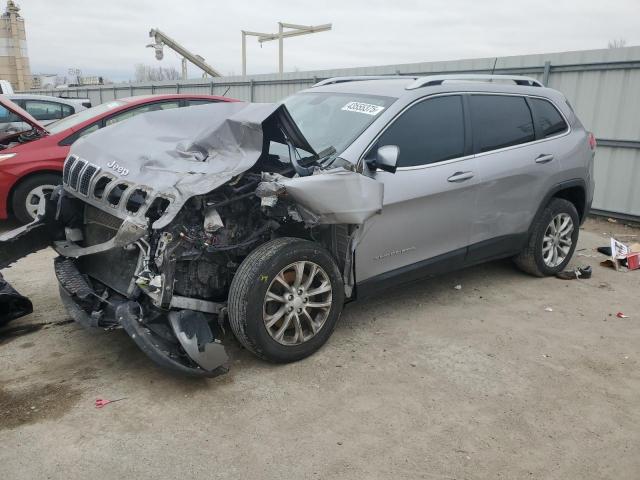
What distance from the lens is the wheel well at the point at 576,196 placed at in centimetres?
542

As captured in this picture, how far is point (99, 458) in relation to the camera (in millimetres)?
2678

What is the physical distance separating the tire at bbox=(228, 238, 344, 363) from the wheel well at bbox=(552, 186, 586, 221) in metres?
2.94

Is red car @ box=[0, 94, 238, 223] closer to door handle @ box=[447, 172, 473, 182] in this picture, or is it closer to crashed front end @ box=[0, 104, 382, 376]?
crashed front end @ box=[0, 104, 382, 376]

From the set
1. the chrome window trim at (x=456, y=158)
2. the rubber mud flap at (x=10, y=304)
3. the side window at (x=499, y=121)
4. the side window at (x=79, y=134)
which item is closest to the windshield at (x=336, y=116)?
the chrome window trim at (x=456, y=158)

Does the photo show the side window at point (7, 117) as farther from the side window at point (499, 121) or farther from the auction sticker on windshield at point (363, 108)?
Result: the side window at point (499, 121)

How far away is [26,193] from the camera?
21.0 ft

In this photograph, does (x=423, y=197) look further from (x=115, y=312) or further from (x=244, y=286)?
(x=115, y=312)

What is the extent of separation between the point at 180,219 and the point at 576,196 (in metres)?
4.15

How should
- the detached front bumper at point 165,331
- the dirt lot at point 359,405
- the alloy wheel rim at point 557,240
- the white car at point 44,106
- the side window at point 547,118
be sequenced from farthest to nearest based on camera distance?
the white car at point 44,106
the alloy wheel rim at point 557,240
the side window at point 547,118
the detached front bumper at point 165,331
the dirt lot at point 359,405

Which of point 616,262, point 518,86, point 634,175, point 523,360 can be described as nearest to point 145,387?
point 523,360

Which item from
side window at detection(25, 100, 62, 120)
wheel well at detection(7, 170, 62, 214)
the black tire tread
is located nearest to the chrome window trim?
the black tire tread

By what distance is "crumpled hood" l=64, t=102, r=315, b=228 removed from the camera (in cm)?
316

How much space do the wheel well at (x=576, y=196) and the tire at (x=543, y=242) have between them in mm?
103

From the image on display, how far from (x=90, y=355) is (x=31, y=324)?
808 mm
